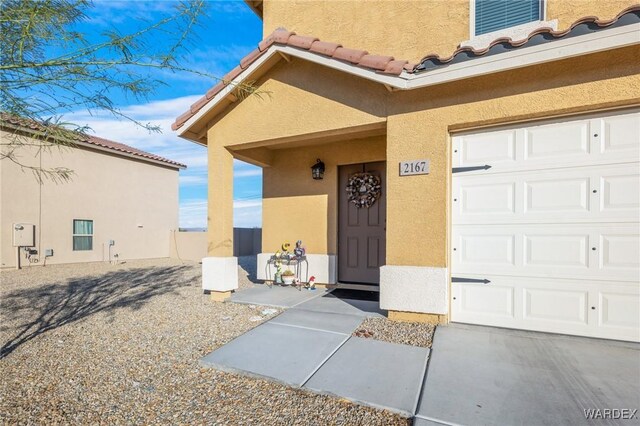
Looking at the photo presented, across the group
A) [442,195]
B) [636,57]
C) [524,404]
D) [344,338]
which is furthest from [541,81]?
[344,338]

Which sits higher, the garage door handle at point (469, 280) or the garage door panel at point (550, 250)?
the garage door panel at point (550, 250)

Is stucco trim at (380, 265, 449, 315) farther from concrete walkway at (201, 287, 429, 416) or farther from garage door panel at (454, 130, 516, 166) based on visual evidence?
garage door panel at (454, 130, 516, 166)

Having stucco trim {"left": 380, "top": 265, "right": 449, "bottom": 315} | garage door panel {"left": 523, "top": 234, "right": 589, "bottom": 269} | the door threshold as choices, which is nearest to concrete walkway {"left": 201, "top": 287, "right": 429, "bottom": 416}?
stucco trim {"left": 380, "top": 265, "right": 449, "bottom": 315}

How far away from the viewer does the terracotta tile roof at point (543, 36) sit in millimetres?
3022

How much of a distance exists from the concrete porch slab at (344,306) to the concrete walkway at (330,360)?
276mm

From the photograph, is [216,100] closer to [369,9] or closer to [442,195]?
[369,9]

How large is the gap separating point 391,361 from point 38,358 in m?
3.95

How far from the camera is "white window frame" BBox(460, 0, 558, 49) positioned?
473cm

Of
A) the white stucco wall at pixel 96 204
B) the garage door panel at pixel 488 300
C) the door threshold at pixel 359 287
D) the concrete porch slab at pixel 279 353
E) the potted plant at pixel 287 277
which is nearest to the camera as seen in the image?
the concrete porch slab at pixel 279 353

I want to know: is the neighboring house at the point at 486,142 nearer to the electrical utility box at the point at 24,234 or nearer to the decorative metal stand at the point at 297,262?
the decorative metal stand at the point at 297,262

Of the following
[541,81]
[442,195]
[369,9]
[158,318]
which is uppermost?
[369,9]

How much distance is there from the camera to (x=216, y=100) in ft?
17.3

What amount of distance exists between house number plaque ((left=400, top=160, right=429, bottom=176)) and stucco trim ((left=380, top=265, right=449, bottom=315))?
1317 mm

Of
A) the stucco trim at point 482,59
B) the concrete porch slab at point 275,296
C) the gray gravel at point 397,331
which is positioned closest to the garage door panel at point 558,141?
the stucco trim at point 482,59
